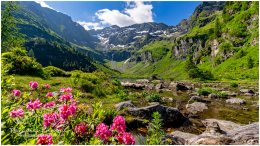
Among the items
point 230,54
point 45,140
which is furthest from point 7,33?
point 230,54

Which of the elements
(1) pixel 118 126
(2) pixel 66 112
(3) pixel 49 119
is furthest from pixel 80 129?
(1) pixel 118 126

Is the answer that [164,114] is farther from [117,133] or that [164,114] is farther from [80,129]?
[80,129]

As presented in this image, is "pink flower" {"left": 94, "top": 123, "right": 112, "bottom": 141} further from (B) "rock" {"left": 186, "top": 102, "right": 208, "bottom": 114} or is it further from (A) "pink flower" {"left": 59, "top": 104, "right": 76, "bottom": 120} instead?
(B) "rock" {"left": 186, "top": 102, "right": 208, "bottom": 114}

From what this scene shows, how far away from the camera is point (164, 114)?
25.6 m

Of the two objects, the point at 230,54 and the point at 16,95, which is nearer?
the point at 16,95

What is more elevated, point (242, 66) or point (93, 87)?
point (242, 66)

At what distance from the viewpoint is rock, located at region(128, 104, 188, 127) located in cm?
2498

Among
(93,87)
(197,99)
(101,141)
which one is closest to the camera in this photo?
(101,141)

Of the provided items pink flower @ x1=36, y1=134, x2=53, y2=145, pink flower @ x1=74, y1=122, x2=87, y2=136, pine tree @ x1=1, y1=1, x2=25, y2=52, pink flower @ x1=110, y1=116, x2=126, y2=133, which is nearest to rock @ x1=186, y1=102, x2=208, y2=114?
pine tree @ x1=1, y1=1, x2=25, y2=52

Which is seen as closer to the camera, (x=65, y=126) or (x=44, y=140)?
(x=44, y=140)

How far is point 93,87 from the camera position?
3766 centimetres

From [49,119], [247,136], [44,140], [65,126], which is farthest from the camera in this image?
[247,136]

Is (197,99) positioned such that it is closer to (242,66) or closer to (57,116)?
(57,116)

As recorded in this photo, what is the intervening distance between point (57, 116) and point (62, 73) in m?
50.0
